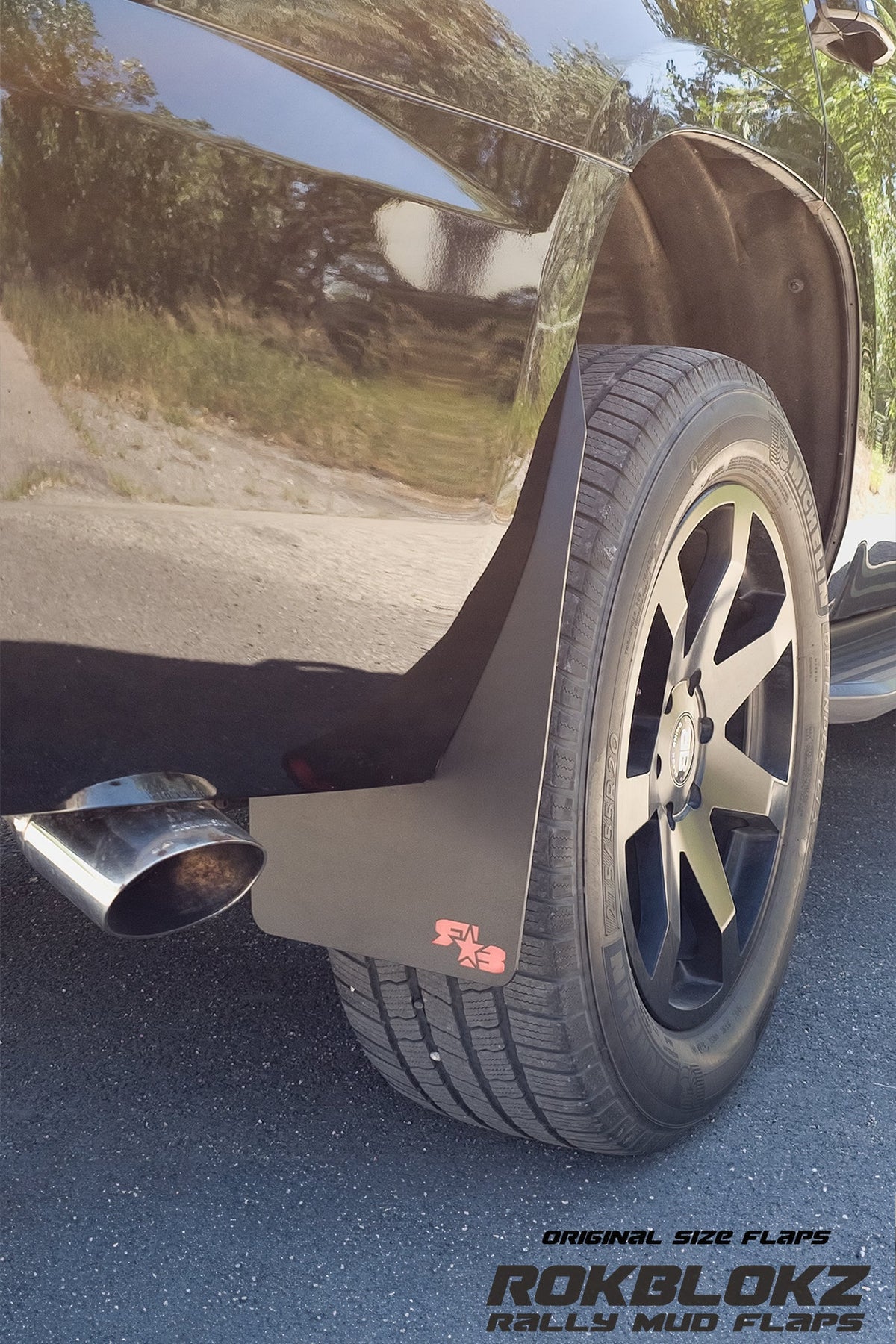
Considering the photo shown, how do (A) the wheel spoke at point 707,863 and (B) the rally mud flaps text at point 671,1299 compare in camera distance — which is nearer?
(B) the rally mud flaps text at point 671,1299

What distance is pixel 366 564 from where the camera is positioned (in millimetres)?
1180

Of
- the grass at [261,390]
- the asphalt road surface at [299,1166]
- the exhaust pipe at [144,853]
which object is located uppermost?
the grass at [261,390]

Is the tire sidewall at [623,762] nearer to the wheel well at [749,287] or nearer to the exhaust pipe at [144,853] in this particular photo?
the wheel well at [749,287]

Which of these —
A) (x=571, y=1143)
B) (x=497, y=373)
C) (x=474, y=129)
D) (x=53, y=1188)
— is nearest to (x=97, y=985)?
(x=53, y=1188)

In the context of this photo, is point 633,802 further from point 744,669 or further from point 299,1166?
point 299,1166

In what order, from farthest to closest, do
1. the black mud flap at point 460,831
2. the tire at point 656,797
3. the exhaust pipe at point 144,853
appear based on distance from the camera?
the tire at point 656,797
the black mud flap at point 460,831
the exhaust pipe at point 144,853

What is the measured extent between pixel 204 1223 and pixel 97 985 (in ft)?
1.99

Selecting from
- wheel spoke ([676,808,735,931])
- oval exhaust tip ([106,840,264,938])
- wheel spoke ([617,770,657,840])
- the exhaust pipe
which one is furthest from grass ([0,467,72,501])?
wheel spoke ([676,808,735,931])

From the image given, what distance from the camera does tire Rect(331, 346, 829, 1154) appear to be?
1405 millimetres

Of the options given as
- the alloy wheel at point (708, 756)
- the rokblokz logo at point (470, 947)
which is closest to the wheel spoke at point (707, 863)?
the alloy wheel at point (708, 756)

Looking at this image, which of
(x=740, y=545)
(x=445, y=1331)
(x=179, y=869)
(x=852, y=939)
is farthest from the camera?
(x=852, y=939)

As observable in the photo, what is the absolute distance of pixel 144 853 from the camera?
118 cm

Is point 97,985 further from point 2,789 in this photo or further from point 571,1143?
point 2,789

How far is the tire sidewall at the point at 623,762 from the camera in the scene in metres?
1.42
